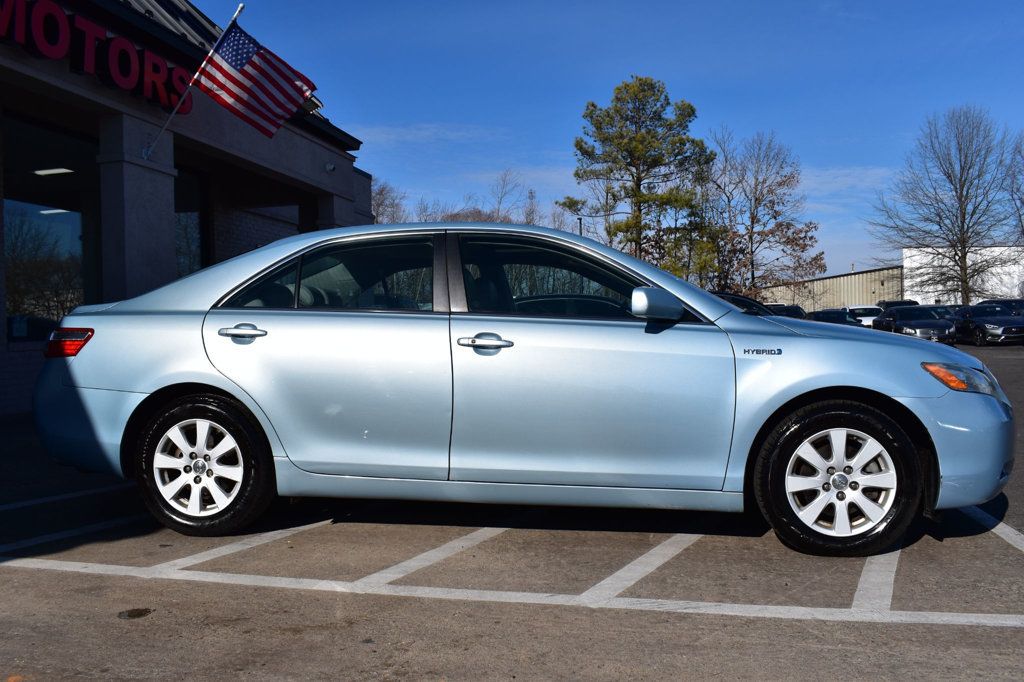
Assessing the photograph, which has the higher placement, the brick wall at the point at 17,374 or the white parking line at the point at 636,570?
the brick wall at the point at 17,374

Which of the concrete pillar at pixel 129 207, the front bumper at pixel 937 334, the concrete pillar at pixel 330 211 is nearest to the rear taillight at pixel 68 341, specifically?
the concrete pillar at pixel 129 207

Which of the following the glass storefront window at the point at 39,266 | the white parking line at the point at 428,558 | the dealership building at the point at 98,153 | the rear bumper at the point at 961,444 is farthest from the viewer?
the glass storefront window at the point at 39,266

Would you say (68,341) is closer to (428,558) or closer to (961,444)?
(428,558)

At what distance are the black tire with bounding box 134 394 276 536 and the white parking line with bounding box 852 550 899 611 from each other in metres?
2.88

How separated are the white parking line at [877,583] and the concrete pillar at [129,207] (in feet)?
28.8

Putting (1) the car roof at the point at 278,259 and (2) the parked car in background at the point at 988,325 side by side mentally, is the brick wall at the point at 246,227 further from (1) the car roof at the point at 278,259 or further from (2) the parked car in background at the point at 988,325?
(2) the parked car in background at the point at 988,325

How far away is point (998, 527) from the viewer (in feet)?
15.5

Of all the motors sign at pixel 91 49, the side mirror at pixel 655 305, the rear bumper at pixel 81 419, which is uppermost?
the motors sign at pixel 91 49

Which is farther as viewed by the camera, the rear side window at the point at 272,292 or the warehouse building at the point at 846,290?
the warehouse building at the point at 846,290

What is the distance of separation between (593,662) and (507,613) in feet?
1.86

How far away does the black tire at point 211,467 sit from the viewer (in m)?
4.45

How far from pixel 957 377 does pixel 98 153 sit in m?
11.0

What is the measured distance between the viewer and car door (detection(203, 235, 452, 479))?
4293 millimetres

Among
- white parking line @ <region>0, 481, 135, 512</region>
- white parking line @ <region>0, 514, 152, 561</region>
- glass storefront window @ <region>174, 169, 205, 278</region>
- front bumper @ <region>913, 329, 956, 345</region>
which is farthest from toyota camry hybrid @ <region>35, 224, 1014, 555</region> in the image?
front bumper @ <region>913, 329, 956, 345</region>
